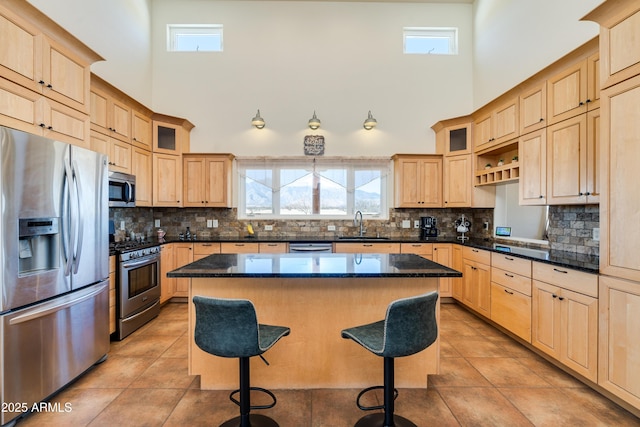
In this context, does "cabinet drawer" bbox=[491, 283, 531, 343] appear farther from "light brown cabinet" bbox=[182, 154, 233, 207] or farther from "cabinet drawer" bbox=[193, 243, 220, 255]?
"light brown cabinet" bbox=[182, 154, 233, 207]

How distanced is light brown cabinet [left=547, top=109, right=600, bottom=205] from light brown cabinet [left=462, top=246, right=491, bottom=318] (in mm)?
994

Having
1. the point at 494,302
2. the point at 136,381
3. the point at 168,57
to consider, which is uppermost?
the point at 168,57

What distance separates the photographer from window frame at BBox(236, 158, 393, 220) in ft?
16.5

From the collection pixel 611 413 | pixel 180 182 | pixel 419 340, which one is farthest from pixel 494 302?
pixel 180 182

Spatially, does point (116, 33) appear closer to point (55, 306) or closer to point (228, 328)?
point (55, 306)

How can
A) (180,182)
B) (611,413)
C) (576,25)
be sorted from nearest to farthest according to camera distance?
1. (611,413)
2. (576,25)
3. (180,182)

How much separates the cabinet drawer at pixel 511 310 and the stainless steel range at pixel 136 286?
4.04m

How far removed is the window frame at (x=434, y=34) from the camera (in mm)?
5027

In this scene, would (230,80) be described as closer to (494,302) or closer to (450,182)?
(450,182)

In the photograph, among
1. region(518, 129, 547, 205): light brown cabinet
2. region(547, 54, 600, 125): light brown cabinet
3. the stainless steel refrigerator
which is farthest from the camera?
region(518, 129, 547, 205): light brown cabinet

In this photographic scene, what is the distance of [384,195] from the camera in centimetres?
516

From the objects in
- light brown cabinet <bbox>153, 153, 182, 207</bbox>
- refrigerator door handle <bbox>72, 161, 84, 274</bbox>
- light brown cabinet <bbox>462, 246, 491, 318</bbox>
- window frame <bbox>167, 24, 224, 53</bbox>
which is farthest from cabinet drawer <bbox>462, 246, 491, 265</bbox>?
window frame <bbox>167, 24, 224, 53</bbox>

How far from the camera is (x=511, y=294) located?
303 cm

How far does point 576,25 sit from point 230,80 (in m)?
4.65
